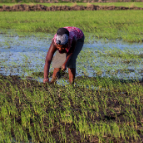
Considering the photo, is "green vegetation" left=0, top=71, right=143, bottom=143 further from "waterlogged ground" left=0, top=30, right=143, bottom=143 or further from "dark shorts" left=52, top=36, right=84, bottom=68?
"dark shorts" left=52, top=36, right=84, bottom=68

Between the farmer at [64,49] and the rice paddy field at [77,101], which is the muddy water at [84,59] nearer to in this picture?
the rice paddy field at [77,101]

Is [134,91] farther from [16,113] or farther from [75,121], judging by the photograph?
[16,113]

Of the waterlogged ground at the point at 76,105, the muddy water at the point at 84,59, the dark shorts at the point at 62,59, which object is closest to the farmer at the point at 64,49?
the dark shorts at the point at 62,59

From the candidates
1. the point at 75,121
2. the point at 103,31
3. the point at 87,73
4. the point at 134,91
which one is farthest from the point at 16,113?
the point at 103,31

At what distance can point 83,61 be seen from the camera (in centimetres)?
856

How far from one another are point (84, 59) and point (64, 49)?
3577 mm

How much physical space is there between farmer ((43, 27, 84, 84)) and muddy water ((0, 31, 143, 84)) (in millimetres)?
663

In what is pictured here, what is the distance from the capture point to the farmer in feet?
15.8

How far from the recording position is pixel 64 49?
5270mm

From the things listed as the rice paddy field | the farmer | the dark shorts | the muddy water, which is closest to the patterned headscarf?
the farmer

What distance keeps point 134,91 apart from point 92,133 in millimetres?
2179

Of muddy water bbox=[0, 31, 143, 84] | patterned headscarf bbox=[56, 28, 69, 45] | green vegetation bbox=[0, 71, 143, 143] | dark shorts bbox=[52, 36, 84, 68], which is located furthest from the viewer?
muddy water bbox=[0, 31, 143, 84]

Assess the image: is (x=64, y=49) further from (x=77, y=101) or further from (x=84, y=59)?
(x=84, y=59)

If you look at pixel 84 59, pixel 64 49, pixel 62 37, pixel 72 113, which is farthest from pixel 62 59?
pixel 84 59
